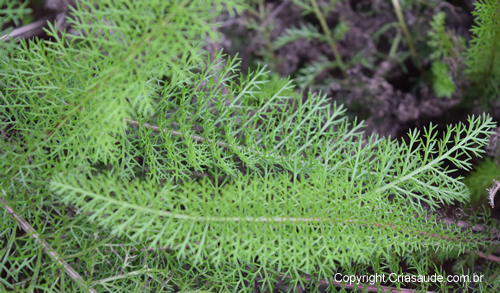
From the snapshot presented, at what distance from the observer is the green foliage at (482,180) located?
2.48 feet

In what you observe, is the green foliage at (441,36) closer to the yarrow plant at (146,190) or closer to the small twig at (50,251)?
the yarrow plant at (146,190)

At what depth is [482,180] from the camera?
79 cm

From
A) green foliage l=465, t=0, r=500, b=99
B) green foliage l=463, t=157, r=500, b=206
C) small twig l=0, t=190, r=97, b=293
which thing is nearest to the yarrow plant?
small twig l=0, t=190, r=97, b=293

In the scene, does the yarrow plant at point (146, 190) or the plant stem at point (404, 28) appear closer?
the yarrow plant at point (146, 190)

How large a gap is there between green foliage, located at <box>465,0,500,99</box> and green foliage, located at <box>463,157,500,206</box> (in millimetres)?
182

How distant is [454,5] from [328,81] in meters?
0.43

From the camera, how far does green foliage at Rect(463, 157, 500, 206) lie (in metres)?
0.76

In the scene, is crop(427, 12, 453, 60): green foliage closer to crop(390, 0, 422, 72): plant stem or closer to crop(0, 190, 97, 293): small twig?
crop(390, 0, 422, 72): plant stem

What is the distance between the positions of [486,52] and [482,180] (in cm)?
29

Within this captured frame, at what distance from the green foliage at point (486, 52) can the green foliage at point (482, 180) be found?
18cm

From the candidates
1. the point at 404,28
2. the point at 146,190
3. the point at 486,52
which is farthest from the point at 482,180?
the point at 146,190

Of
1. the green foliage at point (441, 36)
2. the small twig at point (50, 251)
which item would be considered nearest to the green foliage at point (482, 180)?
the green foliage at point (441, 36)

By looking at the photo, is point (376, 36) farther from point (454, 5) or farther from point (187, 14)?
point (187, 14)

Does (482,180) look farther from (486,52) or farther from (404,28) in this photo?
Result: (404,28)
